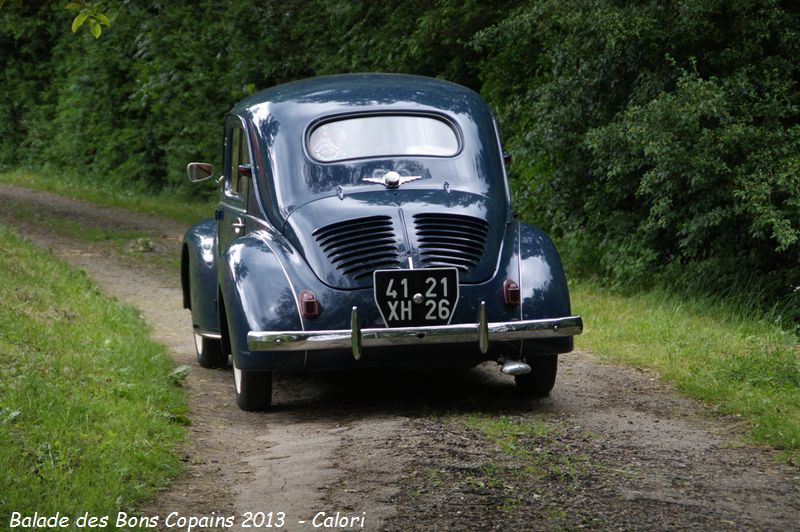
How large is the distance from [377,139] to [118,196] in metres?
18.3

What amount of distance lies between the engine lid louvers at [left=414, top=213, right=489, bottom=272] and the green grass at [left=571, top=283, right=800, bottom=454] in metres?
1.69

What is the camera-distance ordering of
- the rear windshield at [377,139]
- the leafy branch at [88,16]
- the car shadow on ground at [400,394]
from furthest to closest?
the rear windshield at [377,139] < the car shadow on ground at [400,394] < the leafy branch at [88,16]

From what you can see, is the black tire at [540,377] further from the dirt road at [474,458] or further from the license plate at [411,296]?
the license plate at [411,296]

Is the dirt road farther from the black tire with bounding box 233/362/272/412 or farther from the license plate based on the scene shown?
the license plate

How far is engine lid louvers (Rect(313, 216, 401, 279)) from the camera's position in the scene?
6824mm

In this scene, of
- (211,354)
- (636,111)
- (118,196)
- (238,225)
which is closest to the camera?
(238,225)

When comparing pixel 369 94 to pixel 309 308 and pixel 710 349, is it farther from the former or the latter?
pixel 710 349

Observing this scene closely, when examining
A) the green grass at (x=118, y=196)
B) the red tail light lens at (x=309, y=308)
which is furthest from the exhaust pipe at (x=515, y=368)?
the green grass at (x=118, y=196)

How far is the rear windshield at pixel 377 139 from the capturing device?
24.9 feet

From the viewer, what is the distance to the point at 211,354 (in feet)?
29.1

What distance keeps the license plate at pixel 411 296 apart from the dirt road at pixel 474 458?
1.81ft

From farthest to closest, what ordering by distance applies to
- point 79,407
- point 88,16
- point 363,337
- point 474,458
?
point 363,337 → point 79,407 → point 88,16 → point 474,458

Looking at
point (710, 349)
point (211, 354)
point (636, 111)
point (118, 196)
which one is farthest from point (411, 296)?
point (118, 196)

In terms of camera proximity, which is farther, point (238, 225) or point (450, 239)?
point (238, 225)
